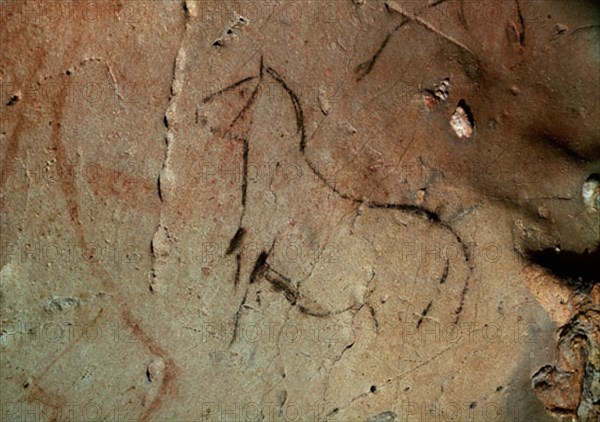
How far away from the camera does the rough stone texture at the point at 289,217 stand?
72.2 inches

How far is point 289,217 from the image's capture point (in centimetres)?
192

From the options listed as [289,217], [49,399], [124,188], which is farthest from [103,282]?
[289,217]

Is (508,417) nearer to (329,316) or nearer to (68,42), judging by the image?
(329,316)

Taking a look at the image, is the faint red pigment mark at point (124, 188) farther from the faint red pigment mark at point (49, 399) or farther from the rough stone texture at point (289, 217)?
the faint red pigment mark at point (49, 399)

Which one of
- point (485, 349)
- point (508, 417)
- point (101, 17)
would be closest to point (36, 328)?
point (101, 17)

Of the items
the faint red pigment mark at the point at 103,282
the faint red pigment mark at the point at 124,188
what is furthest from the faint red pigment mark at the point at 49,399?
the faint red pigment mark at the point at 124,188

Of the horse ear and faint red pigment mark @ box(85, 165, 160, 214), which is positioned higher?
the horse ear

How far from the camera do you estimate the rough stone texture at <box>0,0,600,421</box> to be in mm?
1833

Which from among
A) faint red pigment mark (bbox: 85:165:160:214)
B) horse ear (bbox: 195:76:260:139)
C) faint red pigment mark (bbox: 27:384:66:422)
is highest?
horse ear (bbox: 195:76:260:139)

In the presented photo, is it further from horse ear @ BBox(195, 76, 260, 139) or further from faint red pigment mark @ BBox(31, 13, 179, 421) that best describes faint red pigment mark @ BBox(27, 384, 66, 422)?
horse ear @ BBox(195, 76, 260, 139)

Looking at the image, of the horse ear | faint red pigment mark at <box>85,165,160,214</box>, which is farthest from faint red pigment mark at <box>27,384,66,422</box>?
the horse ear

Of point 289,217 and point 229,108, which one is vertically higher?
point 229,108

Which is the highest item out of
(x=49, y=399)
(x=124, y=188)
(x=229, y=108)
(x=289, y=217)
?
(x=229, y=108)

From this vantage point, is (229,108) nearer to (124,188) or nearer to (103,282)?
(124,188)
